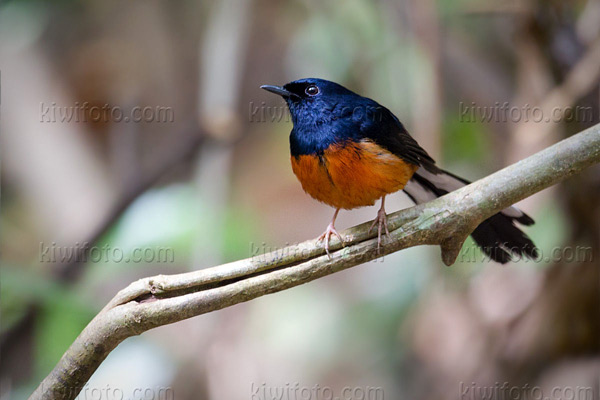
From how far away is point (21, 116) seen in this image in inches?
263

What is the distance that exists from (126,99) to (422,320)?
4.65 m

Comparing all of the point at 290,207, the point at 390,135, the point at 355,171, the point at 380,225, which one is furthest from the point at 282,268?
the point at 290,207

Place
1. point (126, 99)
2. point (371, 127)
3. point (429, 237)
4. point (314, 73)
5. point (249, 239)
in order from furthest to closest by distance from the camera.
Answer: point (126, 99)
point (314, 73)
point (249, 239)
point (371, 127)
point (429, 237)

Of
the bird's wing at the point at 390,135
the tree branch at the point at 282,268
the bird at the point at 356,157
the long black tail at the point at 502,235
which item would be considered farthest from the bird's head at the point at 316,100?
the tree branch at the point at 282,268

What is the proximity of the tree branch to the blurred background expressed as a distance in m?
1.11

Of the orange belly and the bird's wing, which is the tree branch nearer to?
the orange belly

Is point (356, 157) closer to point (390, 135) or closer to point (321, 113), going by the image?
point (390, 135)

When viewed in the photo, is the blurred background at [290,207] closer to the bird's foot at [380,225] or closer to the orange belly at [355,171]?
the orange belly at [355,171]

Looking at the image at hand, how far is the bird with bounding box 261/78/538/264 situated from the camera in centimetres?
312

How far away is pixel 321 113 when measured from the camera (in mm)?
3299

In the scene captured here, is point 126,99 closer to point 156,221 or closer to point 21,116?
point 21,116

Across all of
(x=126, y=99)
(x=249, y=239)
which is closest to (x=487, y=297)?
(x=249, y=239)

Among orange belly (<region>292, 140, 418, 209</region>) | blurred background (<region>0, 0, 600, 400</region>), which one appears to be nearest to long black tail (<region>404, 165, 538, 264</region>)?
orange belly (<region>292, 140, 418, 209</region>)

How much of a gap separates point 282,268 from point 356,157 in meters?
0.84
